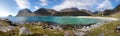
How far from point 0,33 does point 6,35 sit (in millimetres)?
974

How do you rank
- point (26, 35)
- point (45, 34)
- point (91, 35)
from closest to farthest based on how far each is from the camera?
point (26, 35)
point (45, 34)
point (91, 35)

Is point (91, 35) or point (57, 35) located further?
point (91, 35)

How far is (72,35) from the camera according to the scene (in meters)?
28.7

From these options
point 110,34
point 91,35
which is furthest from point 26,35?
point 110,34

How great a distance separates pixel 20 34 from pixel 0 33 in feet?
10.7

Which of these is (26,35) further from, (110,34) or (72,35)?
(110,34)

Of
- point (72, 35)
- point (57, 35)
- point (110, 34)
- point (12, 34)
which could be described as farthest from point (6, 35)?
point (110, 34)

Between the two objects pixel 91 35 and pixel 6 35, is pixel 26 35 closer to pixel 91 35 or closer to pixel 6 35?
pixel 6 35

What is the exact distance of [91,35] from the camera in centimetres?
3119

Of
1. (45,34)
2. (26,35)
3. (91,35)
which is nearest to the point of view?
(26,35)

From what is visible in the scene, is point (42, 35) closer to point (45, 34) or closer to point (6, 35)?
point (45, 34)

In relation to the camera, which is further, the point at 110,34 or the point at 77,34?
the point at 110,34

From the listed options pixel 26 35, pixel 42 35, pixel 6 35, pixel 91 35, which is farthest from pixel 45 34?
pixel 91 35

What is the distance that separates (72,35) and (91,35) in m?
3.78
